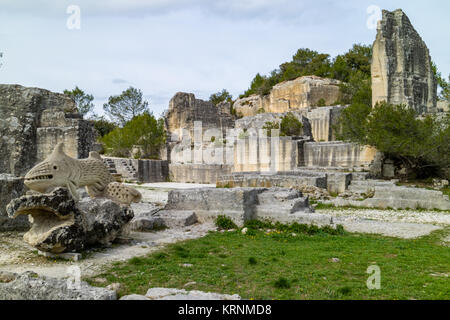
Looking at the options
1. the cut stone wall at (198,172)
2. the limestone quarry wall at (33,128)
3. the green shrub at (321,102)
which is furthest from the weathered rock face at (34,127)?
the green shrub at (321,102)

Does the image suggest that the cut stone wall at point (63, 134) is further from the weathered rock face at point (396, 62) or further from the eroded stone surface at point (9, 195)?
the weathered rock face at point (396, 62)

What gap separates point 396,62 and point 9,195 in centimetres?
2498

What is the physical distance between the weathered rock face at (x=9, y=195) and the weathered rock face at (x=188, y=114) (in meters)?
33.5

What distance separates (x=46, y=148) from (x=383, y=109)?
16.0m

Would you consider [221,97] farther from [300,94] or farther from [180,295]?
[180,295]

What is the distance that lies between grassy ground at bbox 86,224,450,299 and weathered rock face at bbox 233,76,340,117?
36.9 metres

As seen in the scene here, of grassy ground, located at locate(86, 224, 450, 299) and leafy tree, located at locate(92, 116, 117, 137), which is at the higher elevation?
leafy tree, located at locate(92, 116, 117, 137)

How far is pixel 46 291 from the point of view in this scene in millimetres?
3303

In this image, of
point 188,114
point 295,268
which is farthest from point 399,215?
point 188,114

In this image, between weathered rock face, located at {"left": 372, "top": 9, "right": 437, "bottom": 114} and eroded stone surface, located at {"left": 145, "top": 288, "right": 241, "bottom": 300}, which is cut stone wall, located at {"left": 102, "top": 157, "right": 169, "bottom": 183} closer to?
weathered rock face, located at {"left": 372, "top": 9, "right": 437, "bottom": 114}

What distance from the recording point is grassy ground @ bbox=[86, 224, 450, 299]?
4.06 metres

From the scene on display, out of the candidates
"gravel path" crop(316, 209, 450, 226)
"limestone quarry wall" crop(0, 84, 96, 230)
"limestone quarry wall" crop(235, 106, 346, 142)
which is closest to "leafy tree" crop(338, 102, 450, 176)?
"gravel path" crop(316, 209, 450, 226)
